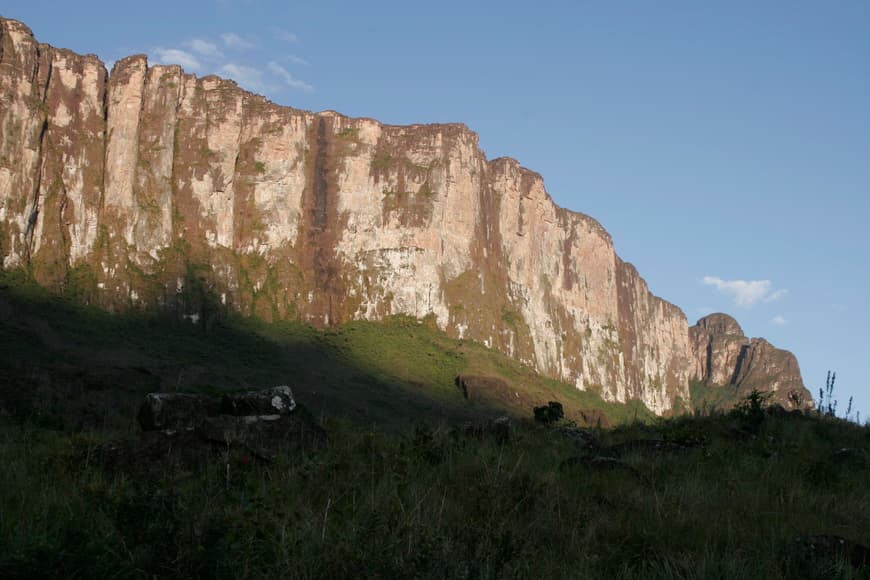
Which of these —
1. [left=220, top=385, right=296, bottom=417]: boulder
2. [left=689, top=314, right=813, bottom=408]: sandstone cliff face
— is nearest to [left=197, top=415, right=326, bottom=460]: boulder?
[left=220, top=385, right=296, bottom=417]: boulder

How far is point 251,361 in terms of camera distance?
75.4 meters

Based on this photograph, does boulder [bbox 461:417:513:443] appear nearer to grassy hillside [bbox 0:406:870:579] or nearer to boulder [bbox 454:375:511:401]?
grassy hillside [bbox 0:406:870:579]

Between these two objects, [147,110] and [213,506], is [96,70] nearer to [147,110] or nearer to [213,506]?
[147,110]

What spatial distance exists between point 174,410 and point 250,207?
288ft

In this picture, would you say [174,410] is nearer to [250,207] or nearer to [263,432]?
[263,432]

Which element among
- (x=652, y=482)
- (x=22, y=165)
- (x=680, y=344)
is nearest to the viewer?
(x=652, y=482)

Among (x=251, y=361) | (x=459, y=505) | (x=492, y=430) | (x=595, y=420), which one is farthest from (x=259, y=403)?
(x=251, y=361)

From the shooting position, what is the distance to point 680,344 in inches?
6491

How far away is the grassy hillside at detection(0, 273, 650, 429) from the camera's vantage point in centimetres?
4478

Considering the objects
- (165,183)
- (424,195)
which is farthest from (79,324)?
(424,195)

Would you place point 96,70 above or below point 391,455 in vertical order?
above

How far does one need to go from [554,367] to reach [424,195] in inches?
1257

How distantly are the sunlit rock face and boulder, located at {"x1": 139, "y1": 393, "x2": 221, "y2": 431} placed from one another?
72993mm

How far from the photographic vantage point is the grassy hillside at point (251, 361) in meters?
44.8
